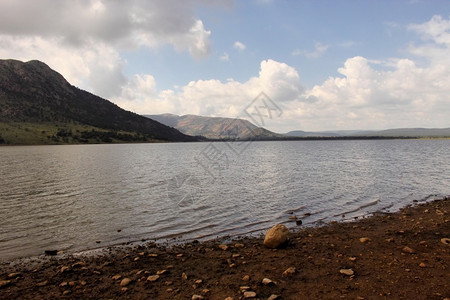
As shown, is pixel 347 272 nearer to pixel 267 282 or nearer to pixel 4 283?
→ pixel 267 282

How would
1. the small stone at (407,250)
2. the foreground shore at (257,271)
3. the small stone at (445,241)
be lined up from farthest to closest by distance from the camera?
the small stone at (445,241), the small stone at (407,250), the foreground shore at (257,271)

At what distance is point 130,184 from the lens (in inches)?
1822

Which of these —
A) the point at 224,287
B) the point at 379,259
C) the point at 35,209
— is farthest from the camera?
the point at 35,209

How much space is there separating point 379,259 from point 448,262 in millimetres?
2870

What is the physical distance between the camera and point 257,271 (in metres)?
13.7

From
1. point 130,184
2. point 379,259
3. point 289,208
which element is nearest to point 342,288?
point 379,259

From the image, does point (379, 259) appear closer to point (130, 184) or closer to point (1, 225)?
point (1, 225)

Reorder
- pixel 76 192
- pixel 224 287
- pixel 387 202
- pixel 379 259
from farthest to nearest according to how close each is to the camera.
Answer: pixel 76 192
pixel 387 202
pixel 379 259
pixel 224 287

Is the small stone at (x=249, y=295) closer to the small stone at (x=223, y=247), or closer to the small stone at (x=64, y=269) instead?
the small stone at (x=223, y=247)

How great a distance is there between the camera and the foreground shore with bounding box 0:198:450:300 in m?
11.5

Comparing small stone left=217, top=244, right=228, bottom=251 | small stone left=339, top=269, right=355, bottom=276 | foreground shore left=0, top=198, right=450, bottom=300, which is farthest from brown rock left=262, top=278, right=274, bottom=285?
small stone left=217, top=244, right=228, bottom=251

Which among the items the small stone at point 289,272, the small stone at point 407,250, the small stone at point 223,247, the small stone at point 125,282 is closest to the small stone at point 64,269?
the small stone at point 125,282

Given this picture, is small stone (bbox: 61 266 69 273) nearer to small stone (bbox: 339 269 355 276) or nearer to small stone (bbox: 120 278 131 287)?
small stone (bbox: 120 278 131 287)

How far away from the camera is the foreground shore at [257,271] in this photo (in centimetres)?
1152
